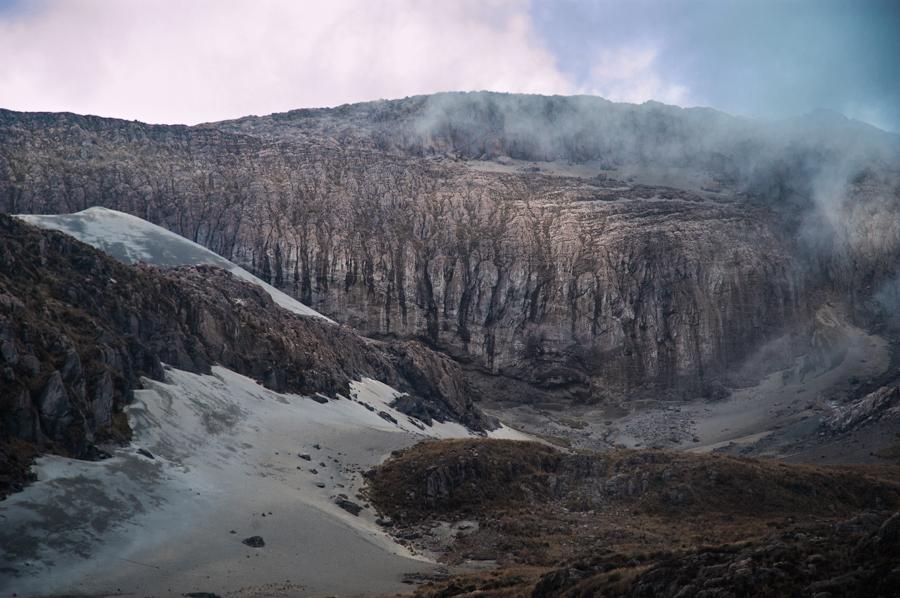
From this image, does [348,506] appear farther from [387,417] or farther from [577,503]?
[387,417]

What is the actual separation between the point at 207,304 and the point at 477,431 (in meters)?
40.9

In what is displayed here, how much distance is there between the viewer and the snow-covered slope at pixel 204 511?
119ft

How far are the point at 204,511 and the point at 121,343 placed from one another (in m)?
18.3

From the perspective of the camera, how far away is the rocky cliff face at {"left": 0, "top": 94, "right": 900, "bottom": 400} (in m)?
158

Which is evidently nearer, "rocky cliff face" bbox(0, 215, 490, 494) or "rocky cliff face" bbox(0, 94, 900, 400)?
"rocky cliff face" bbox(0, 215, 490, 494)

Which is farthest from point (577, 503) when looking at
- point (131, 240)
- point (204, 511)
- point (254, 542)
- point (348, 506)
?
point (131, 240)

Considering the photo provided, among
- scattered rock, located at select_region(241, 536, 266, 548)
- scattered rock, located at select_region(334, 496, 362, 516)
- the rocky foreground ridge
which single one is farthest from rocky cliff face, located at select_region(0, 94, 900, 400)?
scattered rock, located at select_region(241, 536, 266, 548)

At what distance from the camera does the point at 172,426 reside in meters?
56.5

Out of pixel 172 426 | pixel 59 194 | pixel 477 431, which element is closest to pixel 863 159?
pixel 477 431

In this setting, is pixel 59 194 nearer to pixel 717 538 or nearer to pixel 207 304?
pixel 207 304

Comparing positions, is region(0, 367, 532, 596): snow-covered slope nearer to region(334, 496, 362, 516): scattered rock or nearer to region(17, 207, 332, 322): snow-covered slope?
region(334, 496, 362, 516): scattered rock

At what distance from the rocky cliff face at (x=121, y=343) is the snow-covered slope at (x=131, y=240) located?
9846 mm

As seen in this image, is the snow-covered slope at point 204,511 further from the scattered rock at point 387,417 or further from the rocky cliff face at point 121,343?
the scattered rock at point 387,417

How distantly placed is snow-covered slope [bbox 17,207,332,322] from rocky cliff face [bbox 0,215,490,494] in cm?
985
